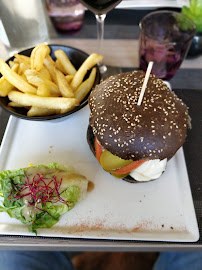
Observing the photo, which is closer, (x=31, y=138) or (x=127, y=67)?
(x=31, y=138)

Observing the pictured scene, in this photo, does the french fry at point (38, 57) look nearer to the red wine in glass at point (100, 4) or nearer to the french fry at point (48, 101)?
the french fry at point (48, 101)

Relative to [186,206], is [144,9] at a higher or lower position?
higher

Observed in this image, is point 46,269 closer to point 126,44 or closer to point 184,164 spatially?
point 184,164

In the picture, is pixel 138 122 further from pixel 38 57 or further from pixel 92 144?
pixel 38 57

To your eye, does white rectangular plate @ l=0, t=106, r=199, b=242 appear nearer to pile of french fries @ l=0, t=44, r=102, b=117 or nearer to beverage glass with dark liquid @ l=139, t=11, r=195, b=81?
pile of french fries @ l=0, t=44, r=102, b=117

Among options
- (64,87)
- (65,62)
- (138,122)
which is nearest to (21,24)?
(65,62)

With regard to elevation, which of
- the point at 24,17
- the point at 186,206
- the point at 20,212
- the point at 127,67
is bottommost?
the point at 186,206

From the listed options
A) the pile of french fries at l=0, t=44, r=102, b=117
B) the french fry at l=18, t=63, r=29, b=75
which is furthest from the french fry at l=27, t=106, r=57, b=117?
the french fry at l=18, t=63, r=29, b=75

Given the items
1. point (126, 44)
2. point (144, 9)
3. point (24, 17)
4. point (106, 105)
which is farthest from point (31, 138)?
point (144, 9)
